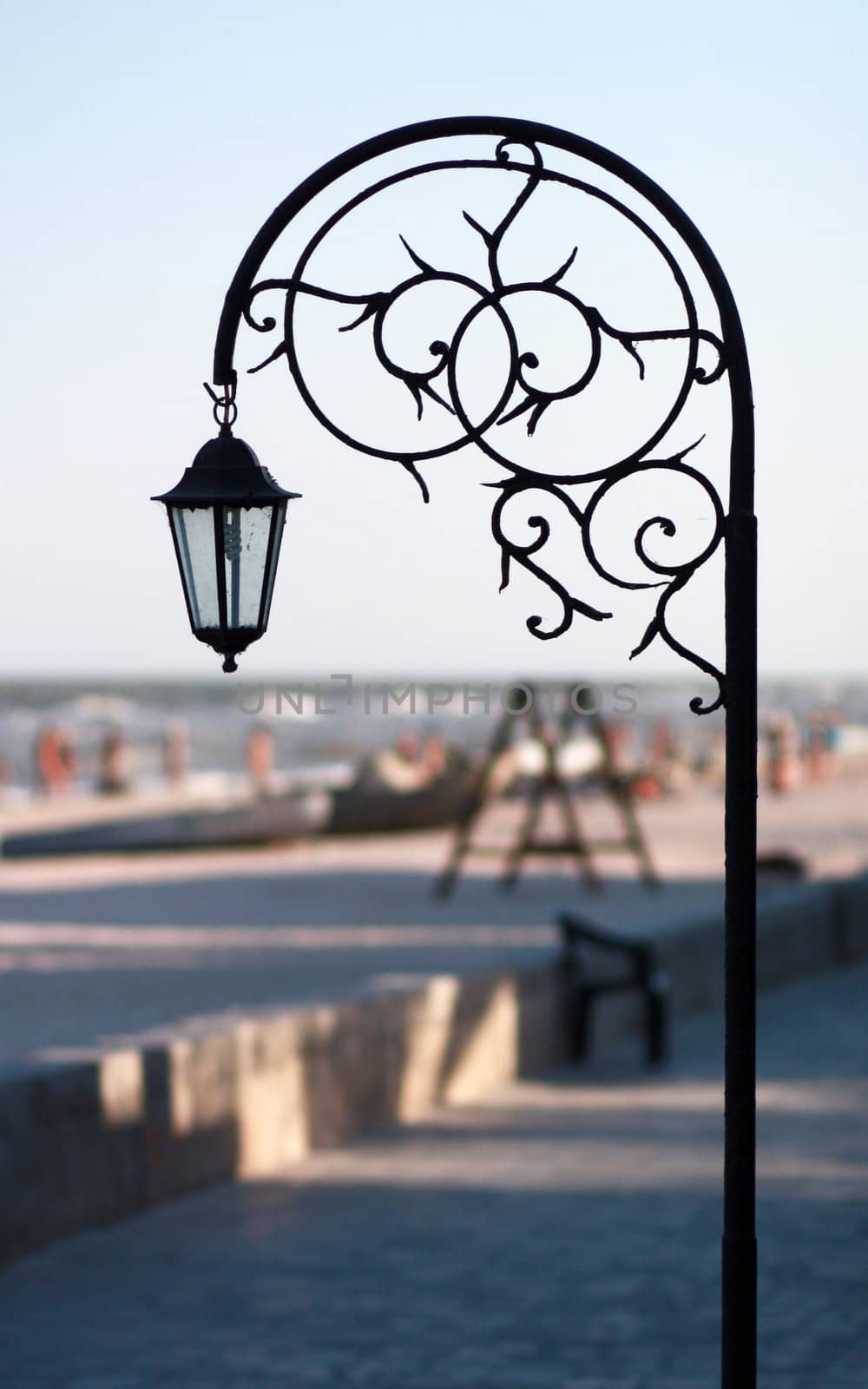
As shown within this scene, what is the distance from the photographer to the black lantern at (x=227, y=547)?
442 centimetres

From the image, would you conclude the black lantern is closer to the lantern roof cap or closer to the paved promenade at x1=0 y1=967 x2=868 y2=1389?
the lantern roof cap

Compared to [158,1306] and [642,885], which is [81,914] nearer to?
[642,885]

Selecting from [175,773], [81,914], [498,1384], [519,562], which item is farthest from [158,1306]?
[175,773]

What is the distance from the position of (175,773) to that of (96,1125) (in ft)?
108

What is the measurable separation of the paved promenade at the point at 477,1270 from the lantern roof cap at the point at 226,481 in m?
2.50

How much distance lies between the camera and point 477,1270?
7.05 metres

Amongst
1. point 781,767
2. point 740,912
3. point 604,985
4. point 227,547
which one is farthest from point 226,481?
point 781,767

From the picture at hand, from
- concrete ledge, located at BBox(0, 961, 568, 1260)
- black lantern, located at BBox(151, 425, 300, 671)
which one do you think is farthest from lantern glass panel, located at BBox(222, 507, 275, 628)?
concrete ledge, located at BBox(0, 961, 568, 1260)

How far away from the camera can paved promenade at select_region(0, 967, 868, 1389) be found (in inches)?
234

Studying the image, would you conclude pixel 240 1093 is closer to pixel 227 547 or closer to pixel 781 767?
pixel 227 547

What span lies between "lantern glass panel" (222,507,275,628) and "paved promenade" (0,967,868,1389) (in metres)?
2.32

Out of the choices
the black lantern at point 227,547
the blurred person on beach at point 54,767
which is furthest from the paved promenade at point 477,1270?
the blurred person on beach at point 54,767

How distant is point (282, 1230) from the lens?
7543 millimetres

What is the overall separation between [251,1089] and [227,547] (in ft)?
14.0
